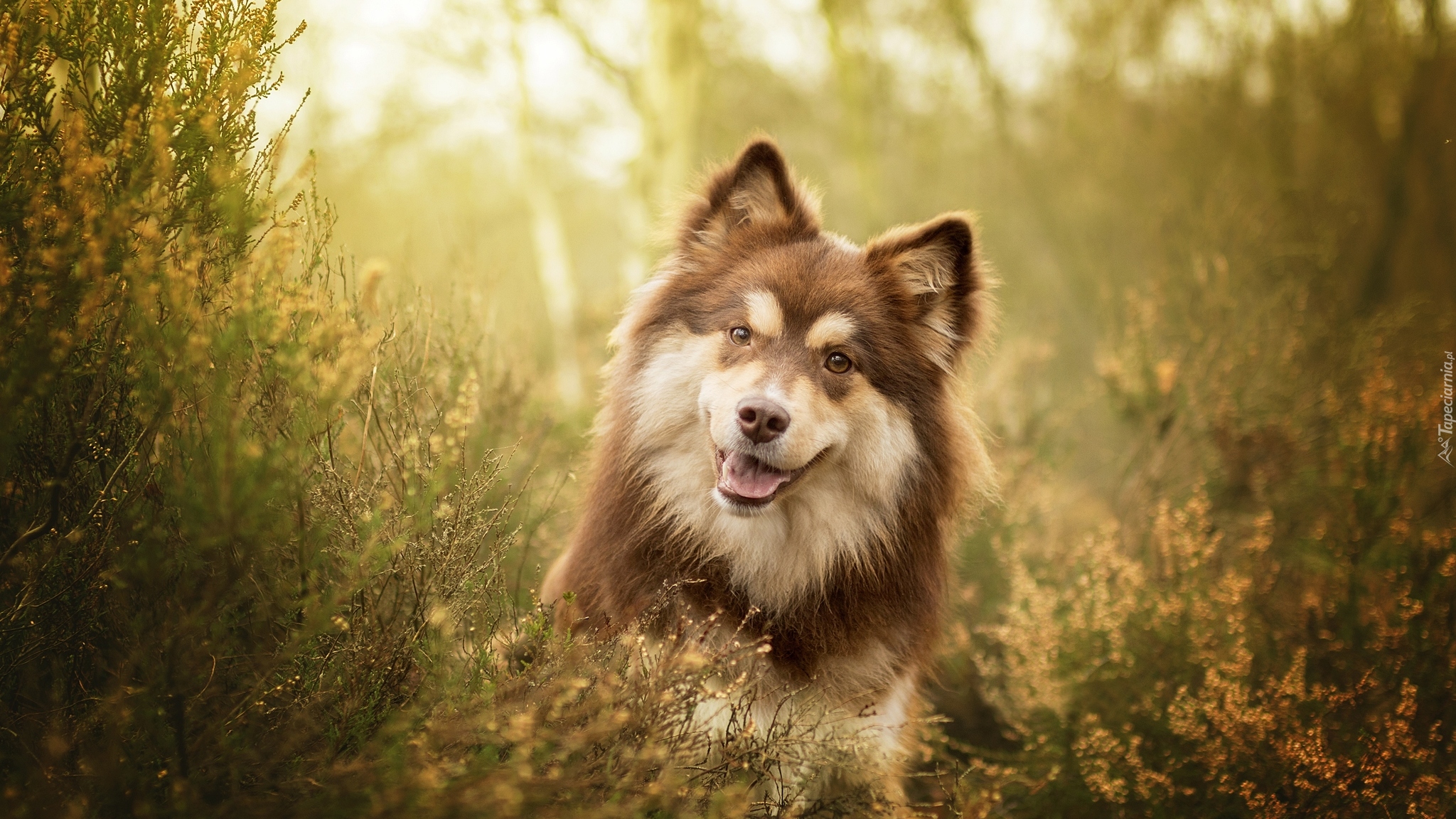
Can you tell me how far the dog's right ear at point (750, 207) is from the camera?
3578 millimetres

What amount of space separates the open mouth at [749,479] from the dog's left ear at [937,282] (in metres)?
0.83

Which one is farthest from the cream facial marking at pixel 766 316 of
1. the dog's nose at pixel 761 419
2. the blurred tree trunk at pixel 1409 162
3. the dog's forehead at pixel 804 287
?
the blurred tree trunk at pixel 1409 162

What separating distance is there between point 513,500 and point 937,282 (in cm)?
190

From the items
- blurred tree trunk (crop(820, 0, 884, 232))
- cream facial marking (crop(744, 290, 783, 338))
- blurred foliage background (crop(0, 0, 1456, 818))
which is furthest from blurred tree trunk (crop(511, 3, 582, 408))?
cream facial marking (crop(744, 290, 783, 338))

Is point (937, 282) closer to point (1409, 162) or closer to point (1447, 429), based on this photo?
point (1447, 429)

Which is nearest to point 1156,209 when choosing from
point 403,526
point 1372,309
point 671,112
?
point 1372,309

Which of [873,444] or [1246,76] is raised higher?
[1246,76]

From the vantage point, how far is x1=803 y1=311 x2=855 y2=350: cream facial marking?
3227 mm

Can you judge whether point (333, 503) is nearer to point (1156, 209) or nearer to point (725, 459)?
point (725, 459)

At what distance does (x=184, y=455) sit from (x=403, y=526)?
2.07 feet

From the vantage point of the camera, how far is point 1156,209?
10344 millimetres

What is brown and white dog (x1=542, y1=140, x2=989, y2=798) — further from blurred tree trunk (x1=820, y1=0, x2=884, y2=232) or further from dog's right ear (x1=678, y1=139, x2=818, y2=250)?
blurred tree trunk (x1=820, y1=0, x2=884, y2=232)

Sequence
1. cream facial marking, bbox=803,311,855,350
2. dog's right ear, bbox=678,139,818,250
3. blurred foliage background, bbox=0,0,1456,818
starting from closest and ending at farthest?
blurred foliage background, bbox=0,0,1456,818, cream facial marking, bbox=803,311,855,350, dog's right ear, bbox=678,139,818,250

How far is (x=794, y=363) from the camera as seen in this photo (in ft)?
10.4
